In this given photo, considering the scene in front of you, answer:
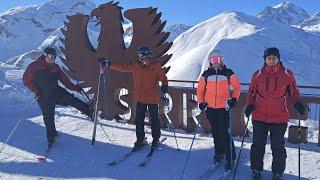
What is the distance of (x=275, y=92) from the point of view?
6324 mm

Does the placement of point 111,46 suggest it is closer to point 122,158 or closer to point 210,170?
point 122,158

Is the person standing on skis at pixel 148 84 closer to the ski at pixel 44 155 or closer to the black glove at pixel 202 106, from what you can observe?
the black glove at pixel 202 106

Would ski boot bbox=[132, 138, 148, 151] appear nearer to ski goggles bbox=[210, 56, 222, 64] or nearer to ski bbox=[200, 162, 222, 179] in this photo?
ski bbox=[200, 162, 222, 179]

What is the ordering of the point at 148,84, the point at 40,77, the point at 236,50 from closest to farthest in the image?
the point at 148,84 < the point at 40,77 < the point at 236,50

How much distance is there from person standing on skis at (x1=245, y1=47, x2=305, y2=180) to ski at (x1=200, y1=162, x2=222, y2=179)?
76 cm

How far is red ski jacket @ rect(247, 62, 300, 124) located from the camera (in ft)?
20.7

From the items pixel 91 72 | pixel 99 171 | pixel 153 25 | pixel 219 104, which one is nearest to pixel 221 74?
pixel 219 104

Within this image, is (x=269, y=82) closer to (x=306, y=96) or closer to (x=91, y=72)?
(x=306, y=96)

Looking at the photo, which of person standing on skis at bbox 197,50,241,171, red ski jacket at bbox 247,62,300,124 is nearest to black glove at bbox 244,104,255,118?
red ski jacket at bbox 247,62,300,124

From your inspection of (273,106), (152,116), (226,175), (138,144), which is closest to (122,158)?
(138,144)

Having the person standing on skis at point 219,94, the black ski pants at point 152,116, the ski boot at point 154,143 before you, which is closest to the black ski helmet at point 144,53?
the black ski pants at point 152,116

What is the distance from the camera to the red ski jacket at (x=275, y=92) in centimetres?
630

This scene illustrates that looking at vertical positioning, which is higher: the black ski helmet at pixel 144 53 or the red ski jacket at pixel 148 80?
the black ski helmet at pixel 144 53

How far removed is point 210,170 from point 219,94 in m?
1.19
